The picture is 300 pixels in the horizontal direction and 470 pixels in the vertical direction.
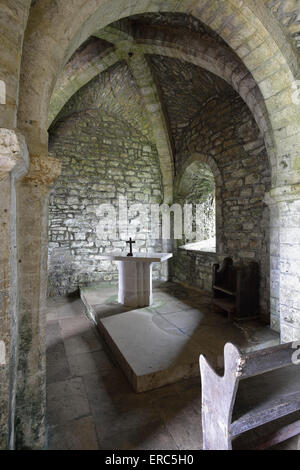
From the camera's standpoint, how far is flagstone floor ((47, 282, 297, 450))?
1.66m

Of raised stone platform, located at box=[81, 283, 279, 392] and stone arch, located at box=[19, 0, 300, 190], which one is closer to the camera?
stone arch, located at box=[19, 0, 300, 190]

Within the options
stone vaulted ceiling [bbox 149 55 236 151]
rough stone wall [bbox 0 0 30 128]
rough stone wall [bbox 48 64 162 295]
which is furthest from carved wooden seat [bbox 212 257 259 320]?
rough stone wall [bbox 0 0 30 128]

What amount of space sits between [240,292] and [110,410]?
251cm

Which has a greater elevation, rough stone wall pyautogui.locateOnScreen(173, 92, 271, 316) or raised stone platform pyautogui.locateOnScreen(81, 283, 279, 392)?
rough stone wall pyautogui.locateOnScreen(173, 92, 271, 316)

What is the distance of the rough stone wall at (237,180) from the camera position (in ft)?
12.2

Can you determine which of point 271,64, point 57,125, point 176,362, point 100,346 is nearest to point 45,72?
point 271,64

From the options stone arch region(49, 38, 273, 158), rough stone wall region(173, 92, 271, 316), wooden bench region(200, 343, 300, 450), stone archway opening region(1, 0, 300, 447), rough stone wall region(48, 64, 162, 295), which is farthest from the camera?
rough stone wall region(48, 64, 162, 295)

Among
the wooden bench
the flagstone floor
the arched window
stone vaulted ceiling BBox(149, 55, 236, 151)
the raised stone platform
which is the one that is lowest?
the flagstone floor

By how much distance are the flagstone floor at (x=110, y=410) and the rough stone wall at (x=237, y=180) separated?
7.60 ft

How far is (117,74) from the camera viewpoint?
4766 millimetres

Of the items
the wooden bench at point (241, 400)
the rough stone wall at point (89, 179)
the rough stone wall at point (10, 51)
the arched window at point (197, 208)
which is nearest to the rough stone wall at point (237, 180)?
the arched window at point (197, 208)

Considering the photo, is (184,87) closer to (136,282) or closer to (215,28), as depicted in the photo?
(215,28)

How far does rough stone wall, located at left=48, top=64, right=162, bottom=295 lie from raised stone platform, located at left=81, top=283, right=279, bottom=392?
1.28m

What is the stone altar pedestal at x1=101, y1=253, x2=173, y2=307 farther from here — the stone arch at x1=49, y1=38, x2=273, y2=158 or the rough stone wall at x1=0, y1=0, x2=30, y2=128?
the rough stone wall at x1=0, y1=0, x2=30, y2=128
